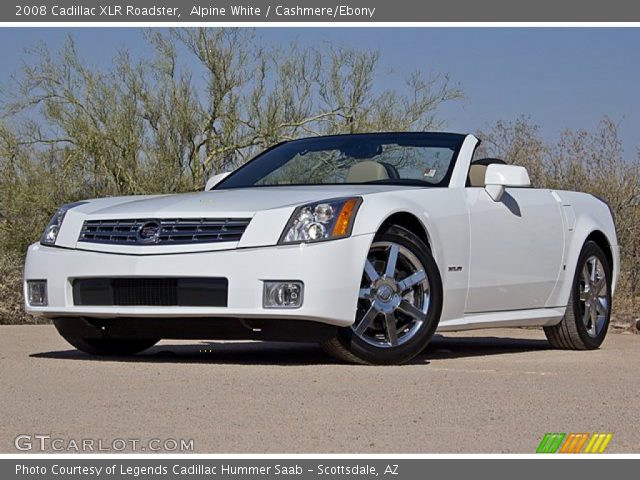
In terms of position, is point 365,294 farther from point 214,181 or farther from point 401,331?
point 214,181

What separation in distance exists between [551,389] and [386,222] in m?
1.58

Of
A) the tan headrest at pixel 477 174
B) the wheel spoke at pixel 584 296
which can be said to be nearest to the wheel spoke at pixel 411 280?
the tan headrest at pixel 477 174

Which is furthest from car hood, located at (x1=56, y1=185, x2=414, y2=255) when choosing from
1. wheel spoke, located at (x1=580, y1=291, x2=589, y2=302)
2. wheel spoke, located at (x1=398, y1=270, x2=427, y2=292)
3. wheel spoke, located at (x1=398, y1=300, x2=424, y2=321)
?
wheel spoke, located at (x1=580, y1=291, x2=589, y2=302)

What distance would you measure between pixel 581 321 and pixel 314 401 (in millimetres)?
4300

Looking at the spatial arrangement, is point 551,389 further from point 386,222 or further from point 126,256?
point 126,256

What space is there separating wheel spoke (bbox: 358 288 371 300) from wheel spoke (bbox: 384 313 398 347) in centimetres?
17

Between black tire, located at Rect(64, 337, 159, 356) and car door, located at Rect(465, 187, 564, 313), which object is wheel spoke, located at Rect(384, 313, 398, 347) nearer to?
car door, located at Rect(465, 187, 564, 313)

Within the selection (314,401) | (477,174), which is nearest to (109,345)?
(477,174)

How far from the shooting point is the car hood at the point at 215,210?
778 cm

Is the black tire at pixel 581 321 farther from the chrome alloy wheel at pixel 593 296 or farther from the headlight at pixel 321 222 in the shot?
the headlight at pixel 321 222

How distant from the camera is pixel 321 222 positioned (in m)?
7.80
